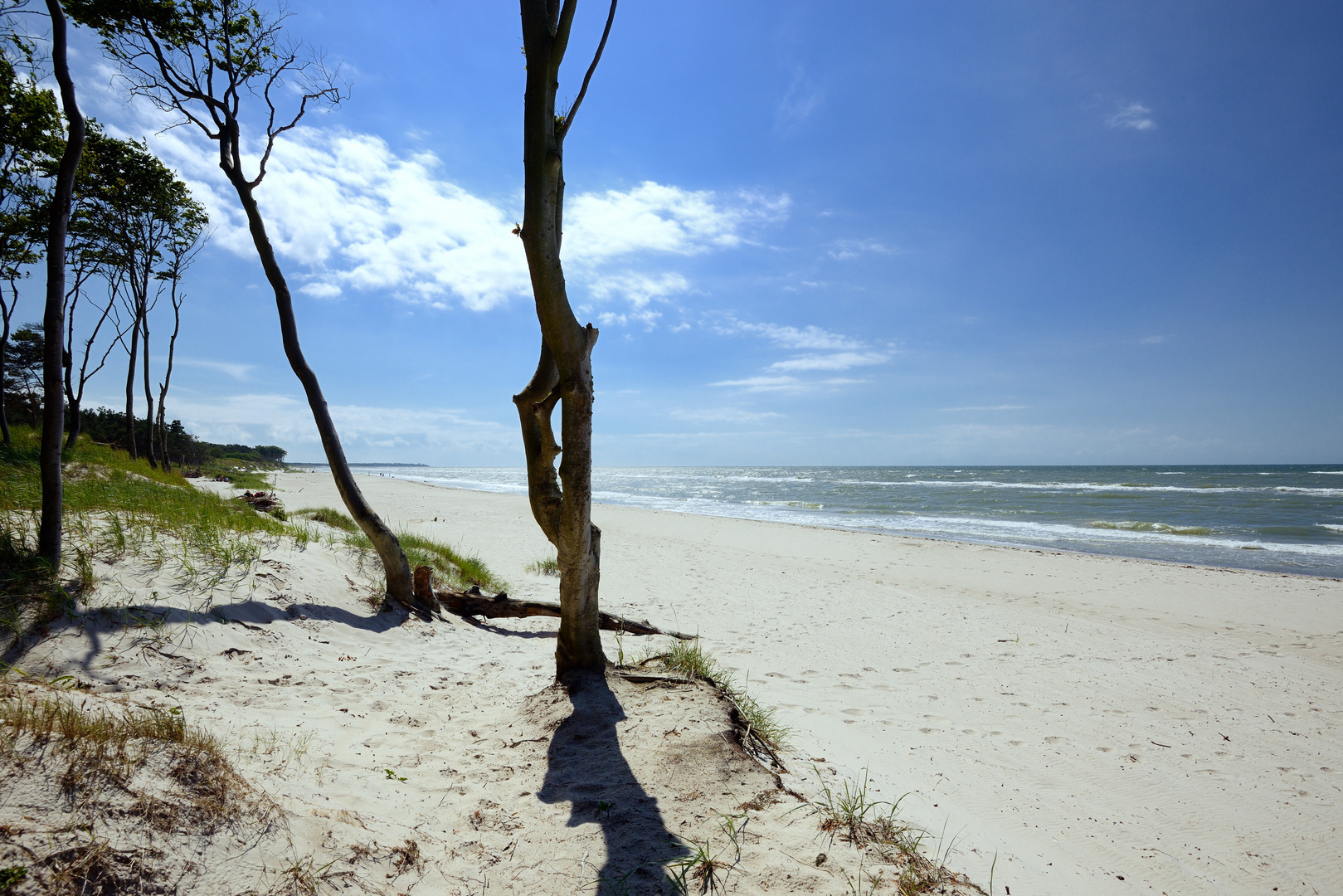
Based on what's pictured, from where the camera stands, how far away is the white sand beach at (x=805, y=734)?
2.68m

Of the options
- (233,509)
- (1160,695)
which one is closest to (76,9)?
(233,509)

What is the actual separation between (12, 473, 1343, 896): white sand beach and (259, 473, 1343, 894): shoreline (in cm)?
3

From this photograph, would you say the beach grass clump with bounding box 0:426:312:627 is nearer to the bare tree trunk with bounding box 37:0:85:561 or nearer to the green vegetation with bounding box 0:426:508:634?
the green vegetation with bounding box 0:426:508:634

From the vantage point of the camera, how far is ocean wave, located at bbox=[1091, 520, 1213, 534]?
1864 centimetres

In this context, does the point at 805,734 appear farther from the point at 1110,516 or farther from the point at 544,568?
the point at 1110,516

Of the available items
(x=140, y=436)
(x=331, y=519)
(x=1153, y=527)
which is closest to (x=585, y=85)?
(x=331, y=519)

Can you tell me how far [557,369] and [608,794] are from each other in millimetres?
2686

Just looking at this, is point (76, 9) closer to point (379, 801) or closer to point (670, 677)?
point (379, 801)

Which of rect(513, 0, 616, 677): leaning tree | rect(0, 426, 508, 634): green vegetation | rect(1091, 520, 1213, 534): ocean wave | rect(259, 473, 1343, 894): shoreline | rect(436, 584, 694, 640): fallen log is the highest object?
rect(513, 0, 616, 677): leaning tree

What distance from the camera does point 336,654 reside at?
486cm

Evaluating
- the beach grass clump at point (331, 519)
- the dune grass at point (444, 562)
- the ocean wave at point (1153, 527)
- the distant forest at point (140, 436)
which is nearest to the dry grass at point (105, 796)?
the dune grass at point (444, 562)

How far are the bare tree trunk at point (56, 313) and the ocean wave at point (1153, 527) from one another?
81.7 feet

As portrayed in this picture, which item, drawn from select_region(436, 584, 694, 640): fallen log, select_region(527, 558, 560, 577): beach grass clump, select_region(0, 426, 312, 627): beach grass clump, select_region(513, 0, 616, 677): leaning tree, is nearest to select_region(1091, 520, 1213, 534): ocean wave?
select_region(527, 558, 560, 577): beach grass clump

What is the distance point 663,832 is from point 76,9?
33.9 feet
